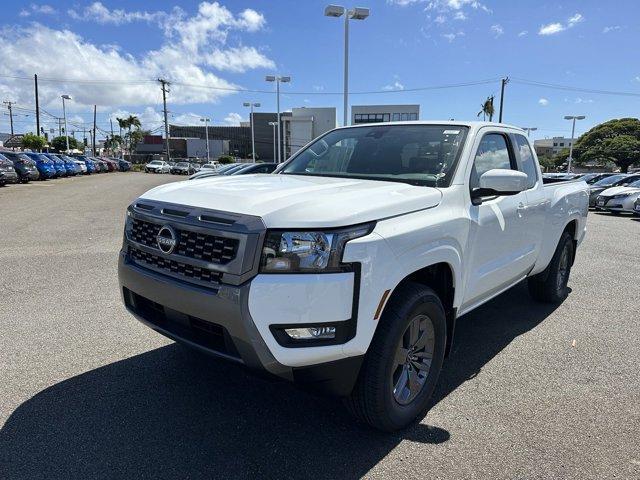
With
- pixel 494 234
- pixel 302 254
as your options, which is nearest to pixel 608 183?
pixel 494 234

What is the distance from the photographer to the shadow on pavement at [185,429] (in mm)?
2535

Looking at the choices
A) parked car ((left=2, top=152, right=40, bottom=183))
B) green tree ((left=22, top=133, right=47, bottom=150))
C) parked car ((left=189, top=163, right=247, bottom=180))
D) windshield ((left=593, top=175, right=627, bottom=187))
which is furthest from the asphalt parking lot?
green tree ((left=22, top=133, right=47, bottom=150))

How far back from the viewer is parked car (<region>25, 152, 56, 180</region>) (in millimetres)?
27714

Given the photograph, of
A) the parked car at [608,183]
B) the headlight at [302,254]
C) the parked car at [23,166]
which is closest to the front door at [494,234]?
the headlight at [302,254]

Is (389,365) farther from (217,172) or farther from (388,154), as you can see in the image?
(217,172)

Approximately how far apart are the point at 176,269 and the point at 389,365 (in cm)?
133

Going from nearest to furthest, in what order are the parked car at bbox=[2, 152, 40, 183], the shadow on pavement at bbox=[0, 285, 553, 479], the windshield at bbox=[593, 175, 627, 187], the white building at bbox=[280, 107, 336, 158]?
1. the shadow on pavement at bbox=[0, 285, 553, 479]
2. the windshield at bbox=[593, 175, 627, 187]
3. the parked car at bbox=[2, 152, 40, 183]
4. the white building at bbox=[280, 107, 336, 158]

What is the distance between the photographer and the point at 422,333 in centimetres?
301

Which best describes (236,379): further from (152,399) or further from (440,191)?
(440,191)

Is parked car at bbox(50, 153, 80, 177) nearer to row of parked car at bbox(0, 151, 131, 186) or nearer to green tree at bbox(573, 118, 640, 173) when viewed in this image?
row of parked car at bbox(0, 151, 131, 186)

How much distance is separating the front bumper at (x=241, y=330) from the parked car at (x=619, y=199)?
17.6 m

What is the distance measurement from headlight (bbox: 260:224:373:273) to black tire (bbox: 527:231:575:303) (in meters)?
3.82

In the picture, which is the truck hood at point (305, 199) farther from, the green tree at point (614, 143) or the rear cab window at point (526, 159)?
the green tree at point (614, 143)

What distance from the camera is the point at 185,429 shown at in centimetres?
289
